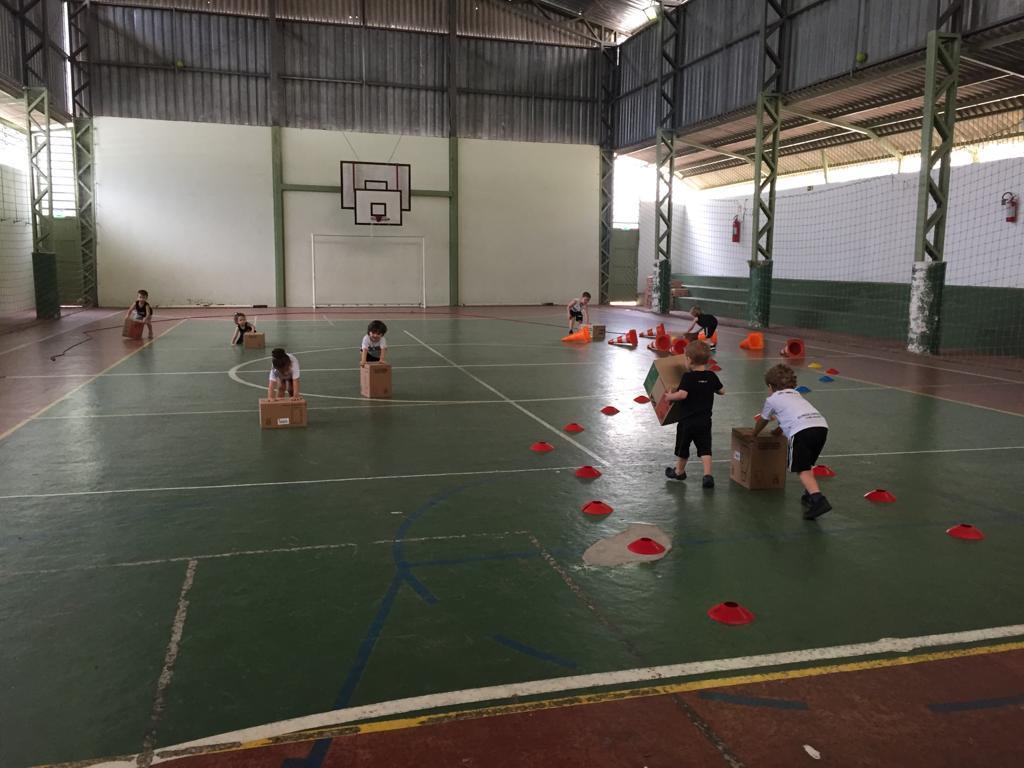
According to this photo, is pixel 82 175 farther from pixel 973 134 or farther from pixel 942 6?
pixel 973 134

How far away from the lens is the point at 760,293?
2405 centimetres

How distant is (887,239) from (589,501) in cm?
1954

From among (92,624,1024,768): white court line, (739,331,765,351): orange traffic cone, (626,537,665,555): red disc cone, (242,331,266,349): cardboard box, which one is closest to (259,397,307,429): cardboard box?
(626,537,665,555): red disc cone

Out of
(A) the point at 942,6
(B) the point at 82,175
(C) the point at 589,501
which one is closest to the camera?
(C) the point at 589,501

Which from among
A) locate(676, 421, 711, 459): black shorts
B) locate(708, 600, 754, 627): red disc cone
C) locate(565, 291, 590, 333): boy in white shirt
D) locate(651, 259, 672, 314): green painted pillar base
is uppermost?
locate(651, 259, 672, 314): green painted pillar base

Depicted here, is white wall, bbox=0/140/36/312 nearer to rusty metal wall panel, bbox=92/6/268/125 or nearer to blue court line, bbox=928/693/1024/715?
rusty metal wall panel, bbox=92/6/268/125

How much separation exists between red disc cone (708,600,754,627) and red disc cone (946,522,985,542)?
2.30 meters

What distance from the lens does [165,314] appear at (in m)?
27.6

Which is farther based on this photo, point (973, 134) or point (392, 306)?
point (392, 306)

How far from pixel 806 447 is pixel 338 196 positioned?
28.4m

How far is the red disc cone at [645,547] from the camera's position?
17.5 ft

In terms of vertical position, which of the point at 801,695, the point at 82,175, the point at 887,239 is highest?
the point at 82,175

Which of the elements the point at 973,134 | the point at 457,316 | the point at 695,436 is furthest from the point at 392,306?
the point at 695,436

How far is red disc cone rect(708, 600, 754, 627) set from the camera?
4.30 meters
